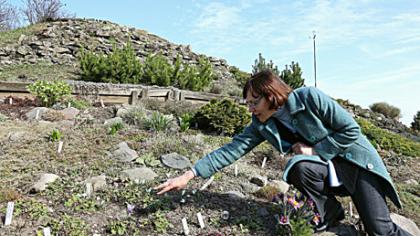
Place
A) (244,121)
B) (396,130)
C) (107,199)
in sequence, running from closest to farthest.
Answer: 1. (107,199)
2. (244,121)
3. (396,130)

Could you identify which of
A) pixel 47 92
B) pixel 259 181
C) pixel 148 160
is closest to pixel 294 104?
pixel 259 181

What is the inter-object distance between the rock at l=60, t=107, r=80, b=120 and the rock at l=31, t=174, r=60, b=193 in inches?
88.4

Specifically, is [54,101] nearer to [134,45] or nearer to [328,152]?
[328,152]

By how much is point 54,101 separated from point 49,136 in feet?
6.62

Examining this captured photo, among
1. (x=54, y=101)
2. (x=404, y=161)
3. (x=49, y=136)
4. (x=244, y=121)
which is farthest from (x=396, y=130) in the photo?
(x=49, y=136)

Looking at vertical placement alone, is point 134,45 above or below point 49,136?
above

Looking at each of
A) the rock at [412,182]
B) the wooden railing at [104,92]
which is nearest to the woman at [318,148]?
the rock at [412,182]

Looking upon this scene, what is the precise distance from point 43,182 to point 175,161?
3.84 feet

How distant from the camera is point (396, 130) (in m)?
13.0

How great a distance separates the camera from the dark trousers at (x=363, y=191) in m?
2.48

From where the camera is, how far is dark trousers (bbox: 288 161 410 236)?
8.14 ft

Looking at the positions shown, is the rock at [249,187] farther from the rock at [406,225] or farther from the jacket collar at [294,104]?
the jacket collar at [294,104]

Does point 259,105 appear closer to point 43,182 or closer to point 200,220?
point 200,220

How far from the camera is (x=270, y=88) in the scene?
96.9 inches
